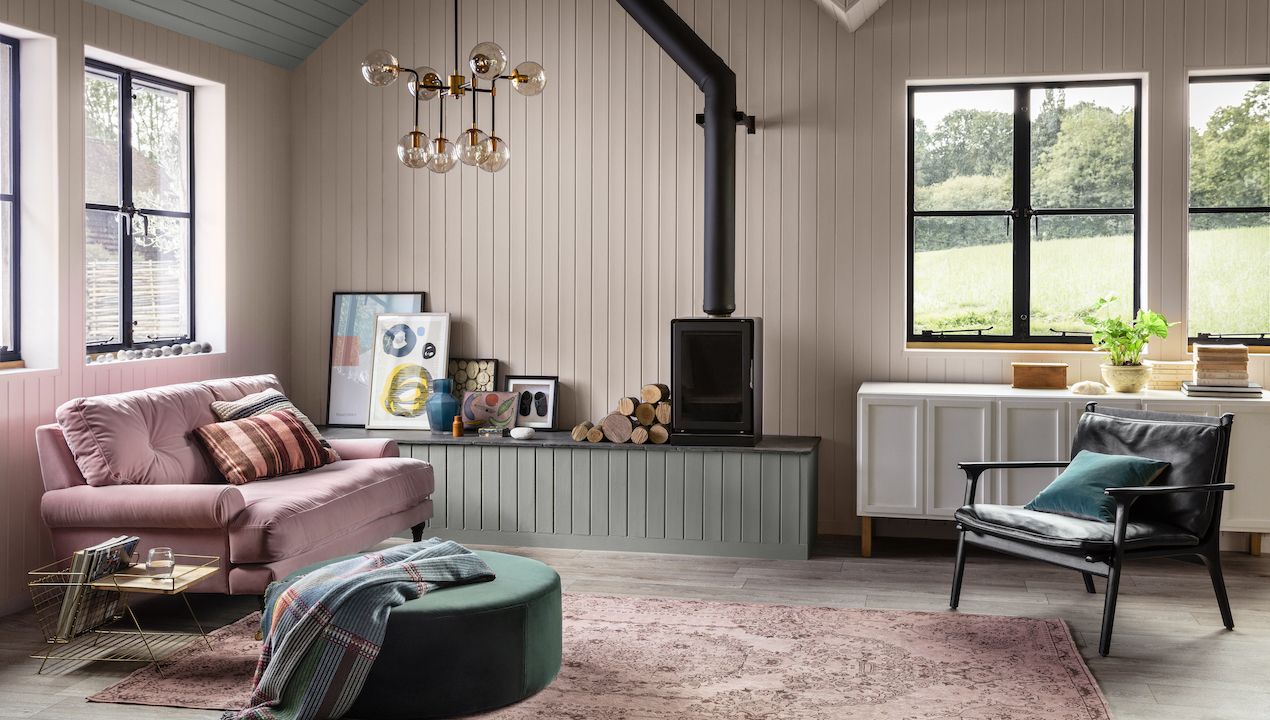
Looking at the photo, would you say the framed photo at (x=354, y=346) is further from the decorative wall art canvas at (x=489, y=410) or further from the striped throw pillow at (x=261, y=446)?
the striped throw pillow at (x=261, y=446)

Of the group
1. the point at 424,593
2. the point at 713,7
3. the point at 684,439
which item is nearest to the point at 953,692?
the point at 424,593

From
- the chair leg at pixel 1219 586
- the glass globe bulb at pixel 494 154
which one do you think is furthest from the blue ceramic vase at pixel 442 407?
the chair leg at pixel 1219 586

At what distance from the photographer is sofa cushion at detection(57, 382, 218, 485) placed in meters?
4.59

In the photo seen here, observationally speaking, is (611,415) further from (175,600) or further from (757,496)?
(175,600)

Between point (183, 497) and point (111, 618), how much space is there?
1.76 ft


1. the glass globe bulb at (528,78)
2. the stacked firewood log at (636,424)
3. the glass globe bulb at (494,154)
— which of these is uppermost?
the glass globe bulb at (528,78)

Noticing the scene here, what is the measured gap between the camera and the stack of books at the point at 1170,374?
574 centimetres

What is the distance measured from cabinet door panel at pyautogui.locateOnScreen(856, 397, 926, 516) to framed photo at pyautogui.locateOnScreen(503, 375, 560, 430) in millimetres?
1792

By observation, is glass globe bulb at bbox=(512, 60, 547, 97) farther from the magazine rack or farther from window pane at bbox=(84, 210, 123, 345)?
window pane at bbox=(84, 210, 123, 345)

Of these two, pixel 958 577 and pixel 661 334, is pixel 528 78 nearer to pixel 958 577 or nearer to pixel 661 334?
pixel 661 334

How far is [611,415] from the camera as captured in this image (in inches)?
239

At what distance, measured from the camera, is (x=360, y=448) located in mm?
5758

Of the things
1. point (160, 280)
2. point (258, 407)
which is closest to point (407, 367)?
point (258, 407)

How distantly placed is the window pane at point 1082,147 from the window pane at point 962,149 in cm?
16
